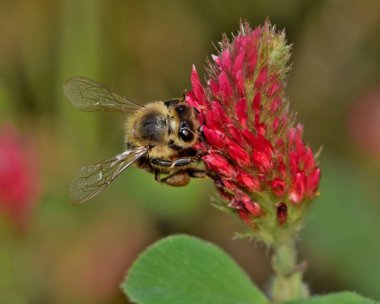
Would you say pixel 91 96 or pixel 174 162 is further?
pixel 91 96

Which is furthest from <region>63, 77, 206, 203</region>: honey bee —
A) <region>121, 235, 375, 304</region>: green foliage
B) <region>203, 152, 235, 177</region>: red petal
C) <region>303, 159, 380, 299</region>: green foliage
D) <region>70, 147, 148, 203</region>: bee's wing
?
<region>303, 159, 380, 299</region>: green foliage

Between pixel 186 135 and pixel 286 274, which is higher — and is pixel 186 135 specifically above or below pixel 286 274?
above

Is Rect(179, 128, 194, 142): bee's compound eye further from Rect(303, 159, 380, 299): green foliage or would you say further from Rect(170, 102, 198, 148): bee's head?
Rect(303, 159, 380, 299): green foliage

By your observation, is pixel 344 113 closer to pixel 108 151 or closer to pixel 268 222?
pixel 108 151

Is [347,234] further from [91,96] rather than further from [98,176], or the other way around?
[98,176]

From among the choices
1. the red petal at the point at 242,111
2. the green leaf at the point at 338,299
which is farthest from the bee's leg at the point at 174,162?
the green leaf at the point at 338,299

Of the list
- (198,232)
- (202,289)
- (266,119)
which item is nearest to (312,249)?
(198,232)

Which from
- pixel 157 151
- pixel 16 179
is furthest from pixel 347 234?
pixel 157 151
